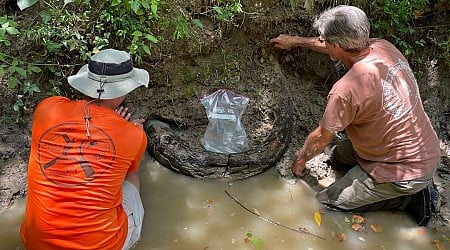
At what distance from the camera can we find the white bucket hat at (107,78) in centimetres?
243

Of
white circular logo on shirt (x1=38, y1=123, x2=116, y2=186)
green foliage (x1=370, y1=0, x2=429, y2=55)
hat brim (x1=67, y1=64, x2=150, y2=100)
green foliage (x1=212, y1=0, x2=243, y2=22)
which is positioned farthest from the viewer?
green foliage (x1=370, y1=0, x2=429, y2=55)

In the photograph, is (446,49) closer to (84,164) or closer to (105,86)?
(105,86)

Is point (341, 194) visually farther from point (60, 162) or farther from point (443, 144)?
point (60, 162)

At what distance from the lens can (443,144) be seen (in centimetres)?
393

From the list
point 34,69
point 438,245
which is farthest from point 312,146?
point 34,69

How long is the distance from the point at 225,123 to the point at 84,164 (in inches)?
63.1

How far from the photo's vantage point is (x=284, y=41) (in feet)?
12.1

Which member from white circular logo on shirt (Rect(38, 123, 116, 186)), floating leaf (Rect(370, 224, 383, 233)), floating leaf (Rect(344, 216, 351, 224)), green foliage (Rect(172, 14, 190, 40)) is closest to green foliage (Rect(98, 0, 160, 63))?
green foliage (Rect(172, 14, 190, 40))

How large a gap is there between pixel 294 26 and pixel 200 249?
2.01 m

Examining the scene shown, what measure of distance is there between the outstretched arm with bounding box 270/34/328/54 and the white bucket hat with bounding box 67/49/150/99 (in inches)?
58.8

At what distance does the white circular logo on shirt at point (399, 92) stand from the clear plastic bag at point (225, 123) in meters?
1.16

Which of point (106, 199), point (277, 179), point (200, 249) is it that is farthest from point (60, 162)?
point (277, 179)

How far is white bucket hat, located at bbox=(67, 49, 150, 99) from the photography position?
7.97 ft

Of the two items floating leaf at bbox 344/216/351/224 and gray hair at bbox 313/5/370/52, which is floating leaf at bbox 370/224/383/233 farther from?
gray hair at bbox 313/5/370/52
